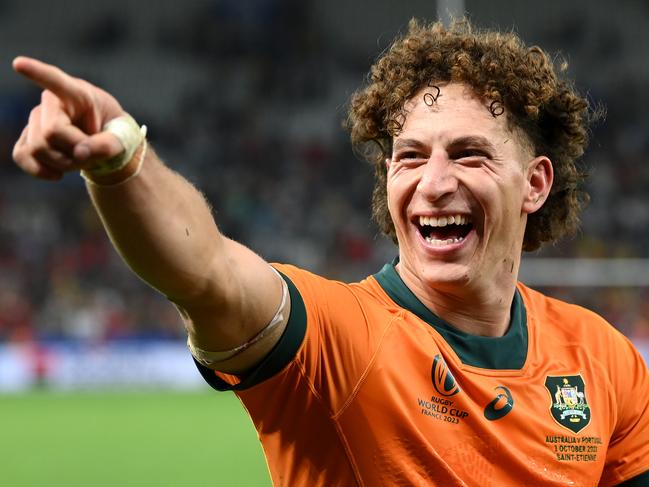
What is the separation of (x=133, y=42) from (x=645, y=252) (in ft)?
37.1

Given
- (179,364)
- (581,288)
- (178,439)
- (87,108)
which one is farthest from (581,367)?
(581,288)

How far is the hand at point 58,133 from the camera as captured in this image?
1977mm

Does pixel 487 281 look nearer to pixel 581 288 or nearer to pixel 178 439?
pixel 178 439

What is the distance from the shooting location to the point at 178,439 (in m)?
12.5

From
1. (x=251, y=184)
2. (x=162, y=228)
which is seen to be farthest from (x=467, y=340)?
(x=251, y=184)

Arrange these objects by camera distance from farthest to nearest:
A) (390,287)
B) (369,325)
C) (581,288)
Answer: (581,288)
(390,287)
(369,325)

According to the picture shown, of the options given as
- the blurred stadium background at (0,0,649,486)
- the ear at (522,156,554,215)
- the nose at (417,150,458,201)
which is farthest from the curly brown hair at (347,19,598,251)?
the blurred stadium background at (0,0,649,486)

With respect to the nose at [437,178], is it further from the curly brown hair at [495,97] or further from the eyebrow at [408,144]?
the curly brown hair at [495,97]

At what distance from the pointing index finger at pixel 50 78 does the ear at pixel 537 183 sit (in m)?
1.86

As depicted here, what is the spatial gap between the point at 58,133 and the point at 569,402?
193cm

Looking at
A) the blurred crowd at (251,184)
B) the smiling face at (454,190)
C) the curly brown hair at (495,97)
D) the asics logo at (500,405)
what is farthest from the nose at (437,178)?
the blurred crowd at (251,184)

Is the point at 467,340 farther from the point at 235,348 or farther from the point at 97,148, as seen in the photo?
the point at 97,148

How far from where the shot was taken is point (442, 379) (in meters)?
3.04

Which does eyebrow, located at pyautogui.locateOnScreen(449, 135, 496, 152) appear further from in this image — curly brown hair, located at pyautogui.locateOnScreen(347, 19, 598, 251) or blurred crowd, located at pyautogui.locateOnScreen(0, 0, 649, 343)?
blurred crowd, located at pyautogui.locateOnScreen(0, 0, 649, 343)
